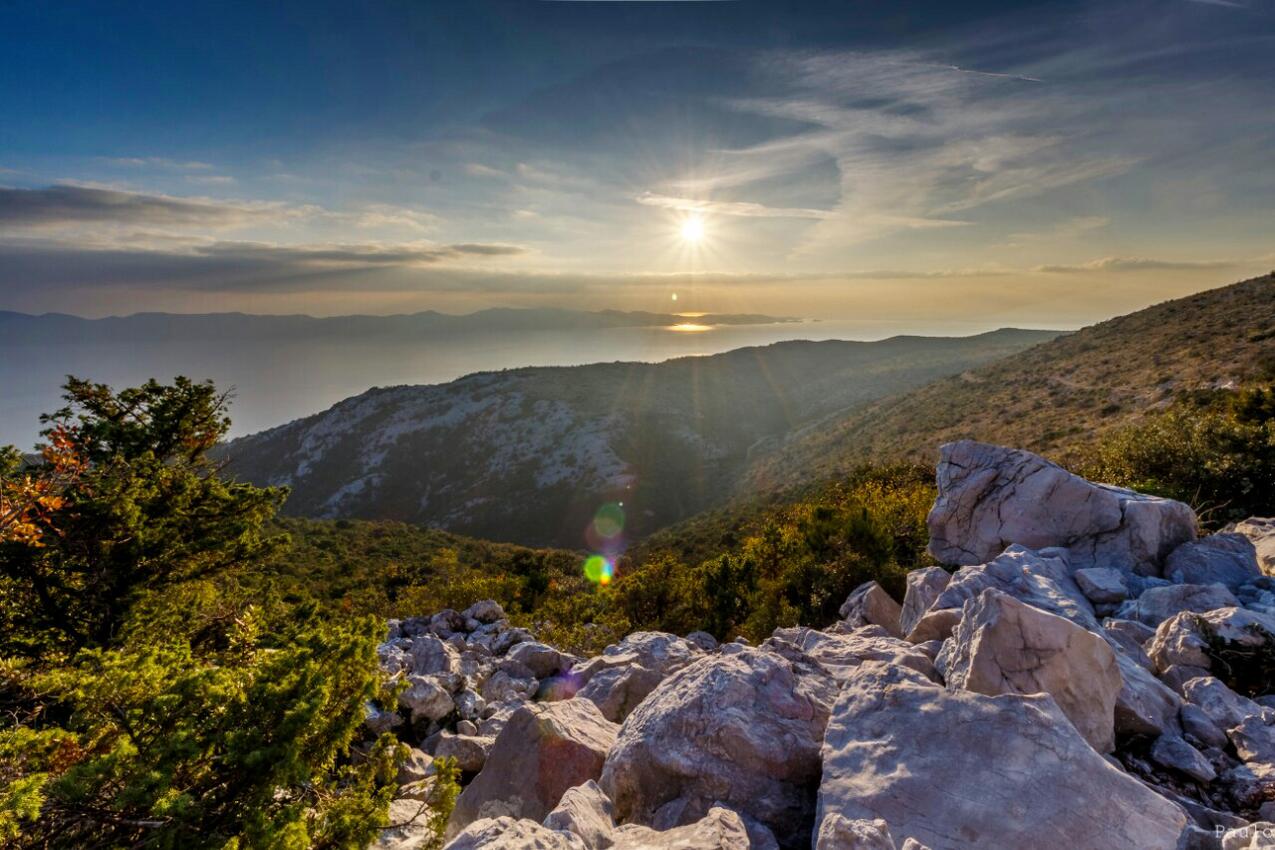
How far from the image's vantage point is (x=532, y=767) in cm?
625

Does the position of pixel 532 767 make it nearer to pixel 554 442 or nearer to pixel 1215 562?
pixel 1215 562

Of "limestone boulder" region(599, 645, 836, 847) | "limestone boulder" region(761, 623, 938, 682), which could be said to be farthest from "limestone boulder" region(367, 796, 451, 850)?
"limestone boulder" region(761, 623, 938, 682)

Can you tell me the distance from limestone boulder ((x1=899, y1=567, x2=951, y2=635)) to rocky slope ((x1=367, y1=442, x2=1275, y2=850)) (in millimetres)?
41

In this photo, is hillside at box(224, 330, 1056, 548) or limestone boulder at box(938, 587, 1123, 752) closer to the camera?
limestone boulder at box(938, 587, 1123, 752)

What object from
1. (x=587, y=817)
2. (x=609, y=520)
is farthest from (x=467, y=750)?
(x=609, y=520)

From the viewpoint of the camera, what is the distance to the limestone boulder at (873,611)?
34.8ft

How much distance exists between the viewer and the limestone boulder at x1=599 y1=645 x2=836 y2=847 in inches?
207

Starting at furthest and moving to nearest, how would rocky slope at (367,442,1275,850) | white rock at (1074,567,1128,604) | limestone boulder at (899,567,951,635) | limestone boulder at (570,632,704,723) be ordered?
limestone boulder at (899,567,951,635), limestone boulder at (570,632,704,723), white rock at (1074,567,1128,604), rocky slope at (367,442,1275,850)

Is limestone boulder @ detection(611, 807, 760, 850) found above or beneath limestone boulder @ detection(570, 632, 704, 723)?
above

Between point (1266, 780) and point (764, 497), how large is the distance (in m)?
52.0

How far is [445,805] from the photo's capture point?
16.6 feet

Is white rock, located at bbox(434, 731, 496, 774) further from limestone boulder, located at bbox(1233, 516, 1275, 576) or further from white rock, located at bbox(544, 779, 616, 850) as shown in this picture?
limestone boulder, located at bbox(1233, 516, 1275, 576)

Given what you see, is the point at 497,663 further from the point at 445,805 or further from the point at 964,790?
the point at 964,790

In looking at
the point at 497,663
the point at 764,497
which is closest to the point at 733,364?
the point at 764,497
